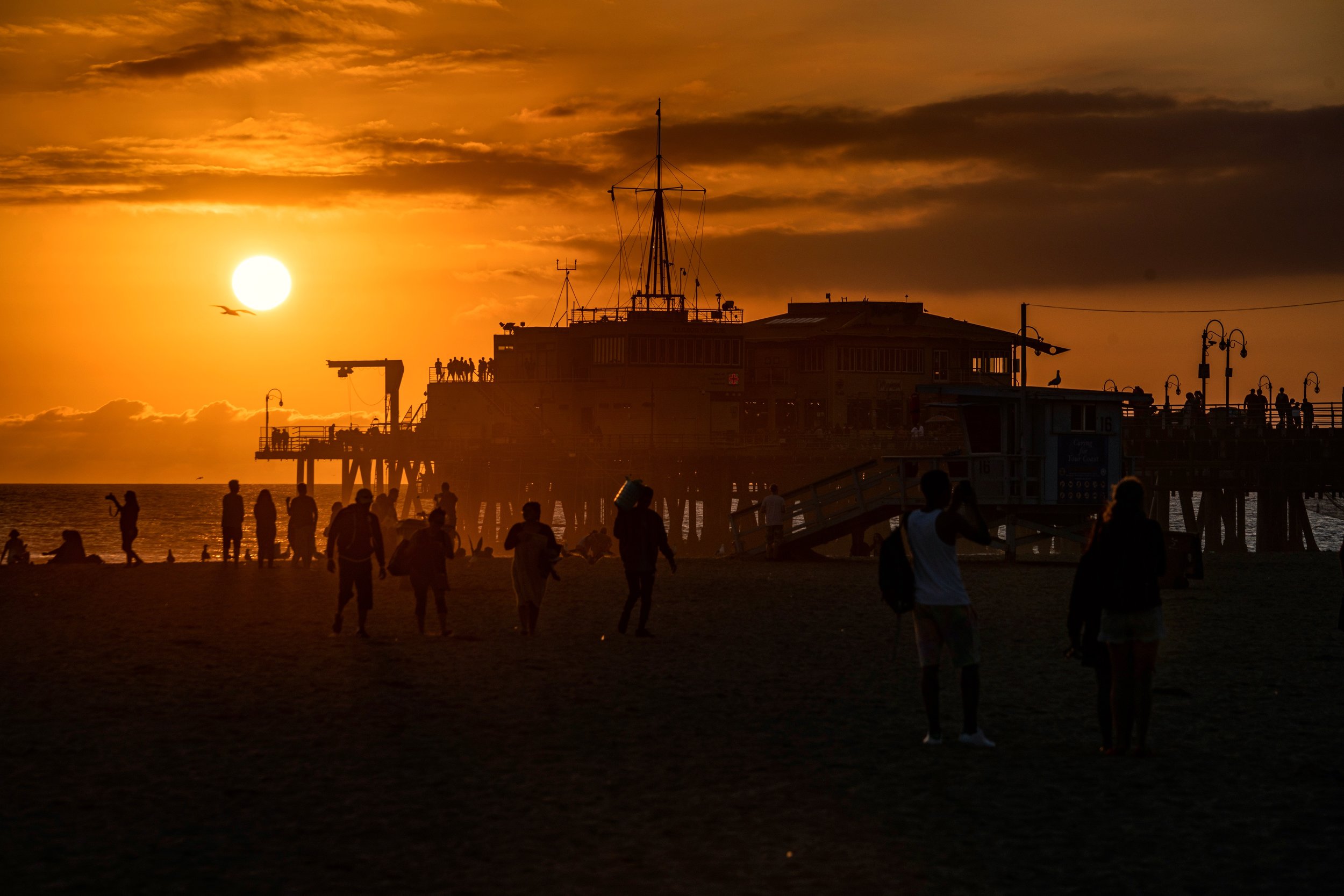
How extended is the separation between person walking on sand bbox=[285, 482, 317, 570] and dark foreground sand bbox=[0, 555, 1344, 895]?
9.07 metres

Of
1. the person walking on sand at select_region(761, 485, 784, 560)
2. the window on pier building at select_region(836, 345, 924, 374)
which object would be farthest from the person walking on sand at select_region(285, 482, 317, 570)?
the window on pier building at select_region(836, 345, 924, 374)

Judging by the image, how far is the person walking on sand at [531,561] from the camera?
55.2ft

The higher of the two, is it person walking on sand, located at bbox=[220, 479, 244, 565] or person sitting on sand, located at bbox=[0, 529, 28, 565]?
person walking on sand, located at bbox=[220, 479, 244, 565]

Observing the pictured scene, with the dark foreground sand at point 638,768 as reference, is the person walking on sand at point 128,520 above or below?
above

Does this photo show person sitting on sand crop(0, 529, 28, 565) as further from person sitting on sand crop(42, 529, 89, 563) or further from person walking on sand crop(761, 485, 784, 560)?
person walking on sand crop(761, 485, 784, 560)

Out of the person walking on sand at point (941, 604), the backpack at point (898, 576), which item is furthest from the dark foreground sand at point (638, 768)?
the backpack at point (898, 576)

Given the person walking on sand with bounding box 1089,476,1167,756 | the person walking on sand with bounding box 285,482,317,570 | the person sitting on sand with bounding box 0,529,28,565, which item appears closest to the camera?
the person walking on sand with bounding box 1089,476,1167,756

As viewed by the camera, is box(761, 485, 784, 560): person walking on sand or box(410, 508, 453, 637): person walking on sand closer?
box(410, 508, 453, 637): person walking on sand

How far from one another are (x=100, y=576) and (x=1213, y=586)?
2122cm

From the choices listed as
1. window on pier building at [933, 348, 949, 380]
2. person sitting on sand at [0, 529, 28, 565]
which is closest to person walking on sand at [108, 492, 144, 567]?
person sitting on sand at [0, 529, 28, 565]

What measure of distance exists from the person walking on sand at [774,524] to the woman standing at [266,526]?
1081 centimetres

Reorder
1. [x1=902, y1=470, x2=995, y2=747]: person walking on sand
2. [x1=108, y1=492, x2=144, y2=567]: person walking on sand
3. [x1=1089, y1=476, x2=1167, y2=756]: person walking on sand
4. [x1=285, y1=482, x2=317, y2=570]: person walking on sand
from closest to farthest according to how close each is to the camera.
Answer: [x1=1089, y1=476, x2=1167, y2=756]: person walking on sand < [x1=902, y1=470, x2=995, y2=747]: person walking on sand < [x1=285, y1=482, x2=317, y2=570]: person walking on sand < [x1=108, y1=492, x2=144, y2=567]: person walking on sand

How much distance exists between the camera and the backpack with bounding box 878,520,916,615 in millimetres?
9883

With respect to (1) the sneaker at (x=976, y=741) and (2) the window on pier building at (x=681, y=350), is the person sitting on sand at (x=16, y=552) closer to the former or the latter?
(1) the sneaker at (x=976, y=741)
